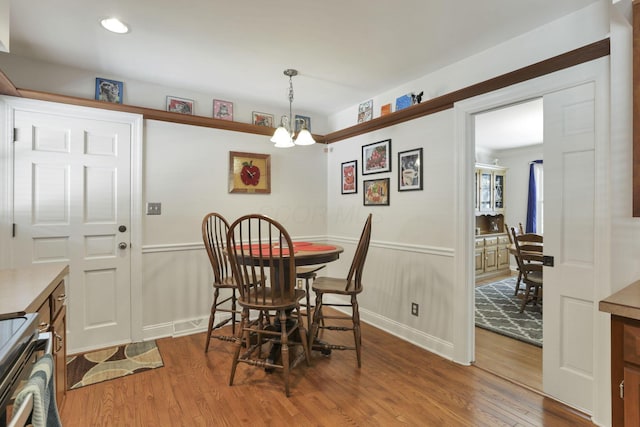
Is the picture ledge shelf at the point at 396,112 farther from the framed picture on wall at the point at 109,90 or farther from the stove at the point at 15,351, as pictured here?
the stove at the point at 15,351

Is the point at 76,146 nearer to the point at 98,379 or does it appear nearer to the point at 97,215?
the point at 97,215

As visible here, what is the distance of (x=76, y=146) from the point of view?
2.63 m

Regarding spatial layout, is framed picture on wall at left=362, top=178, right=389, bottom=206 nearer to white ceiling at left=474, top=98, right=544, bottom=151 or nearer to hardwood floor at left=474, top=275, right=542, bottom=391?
white ceiling at left=474, top=98, right=544, bottom=151

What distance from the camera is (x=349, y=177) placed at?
3680 mm

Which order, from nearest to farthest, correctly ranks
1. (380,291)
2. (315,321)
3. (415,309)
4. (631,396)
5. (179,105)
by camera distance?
(631,396) → (315,321) → (415,309) → (179,105) → (380,291)

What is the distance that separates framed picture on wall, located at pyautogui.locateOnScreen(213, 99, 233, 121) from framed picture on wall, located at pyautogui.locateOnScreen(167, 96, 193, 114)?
0.23 m

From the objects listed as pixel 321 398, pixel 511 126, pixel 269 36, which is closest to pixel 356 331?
pixel 321 398

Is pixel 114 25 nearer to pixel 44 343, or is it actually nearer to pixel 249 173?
pixel 249 173

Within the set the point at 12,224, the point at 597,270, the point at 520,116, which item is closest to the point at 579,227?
the point at 597,270

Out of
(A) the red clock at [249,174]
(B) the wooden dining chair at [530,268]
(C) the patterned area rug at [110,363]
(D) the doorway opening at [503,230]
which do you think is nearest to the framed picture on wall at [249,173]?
(A) the red clock at [249,174]

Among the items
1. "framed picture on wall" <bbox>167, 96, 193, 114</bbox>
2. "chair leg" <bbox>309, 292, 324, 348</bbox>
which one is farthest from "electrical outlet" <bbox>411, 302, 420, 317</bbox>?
"framed picture on wall" <bbox>167, 96, 193, 114</bbox>

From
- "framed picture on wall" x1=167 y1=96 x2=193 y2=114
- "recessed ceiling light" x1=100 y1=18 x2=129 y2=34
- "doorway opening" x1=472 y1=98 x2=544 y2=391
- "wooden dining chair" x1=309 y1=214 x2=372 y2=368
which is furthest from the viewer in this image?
"framed picture on wall" x1=167 y1=96 x2=193 y2=114

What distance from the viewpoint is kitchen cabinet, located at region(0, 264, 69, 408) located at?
1.11 m

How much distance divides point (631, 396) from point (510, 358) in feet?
5.51
